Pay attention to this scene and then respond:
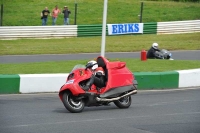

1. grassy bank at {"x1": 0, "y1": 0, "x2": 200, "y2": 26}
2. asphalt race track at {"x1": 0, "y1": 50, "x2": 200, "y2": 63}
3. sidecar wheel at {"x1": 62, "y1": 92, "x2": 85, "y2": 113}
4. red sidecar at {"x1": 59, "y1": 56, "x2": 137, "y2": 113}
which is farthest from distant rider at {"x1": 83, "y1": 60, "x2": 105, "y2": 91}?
grassy bank at {"x1": 0, "y1": 0, "x2": 200, "y2": 26}

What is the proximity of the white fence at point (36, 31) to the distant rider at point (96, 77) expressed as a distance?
2040 cm

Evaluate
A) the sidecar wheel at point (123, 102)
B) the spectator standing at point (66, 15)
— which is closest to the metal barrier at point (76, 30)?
the spectator standing at point (66, 15)

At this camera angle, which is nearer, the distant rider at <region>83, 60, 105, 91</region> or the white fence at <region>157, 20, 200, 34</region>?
the distant rider at <region>83, 60, 105, 91</region>

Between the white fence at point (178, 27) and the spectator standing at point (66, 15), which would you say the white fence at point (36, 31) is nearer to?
the spectator standing at point (66, 15)

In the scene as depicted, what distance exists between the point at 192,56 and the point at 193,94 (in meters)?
13.4

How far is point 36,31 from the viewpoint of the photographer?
3344cm

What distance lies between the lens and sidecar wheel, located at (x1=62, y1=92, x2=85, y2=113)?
38.1 feet

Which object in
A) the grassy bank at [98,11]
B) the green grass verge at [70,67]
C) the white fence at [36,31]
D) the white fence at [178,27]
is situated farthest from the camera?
the grassy bank at [98,11]

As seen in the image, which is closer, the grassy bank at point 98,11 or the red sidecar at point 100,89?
the red sidecar at point 100,89

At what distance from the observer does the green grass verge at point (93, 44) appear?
29125 millimetres

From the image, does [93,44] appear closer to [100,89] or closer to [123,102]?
[123,102]

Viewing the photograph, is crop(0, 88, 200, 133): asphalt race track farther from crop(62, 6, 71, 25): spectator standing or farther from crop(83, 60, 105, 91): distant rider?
crop(62, 6, 71, 25): spectator standing

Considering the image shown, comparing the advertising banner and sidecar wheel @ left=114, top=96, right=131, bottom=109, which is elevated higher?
the advertising banner

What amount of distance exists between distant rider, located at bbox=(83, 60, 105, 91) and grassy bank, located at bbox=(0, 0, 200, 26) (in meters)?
23.9
